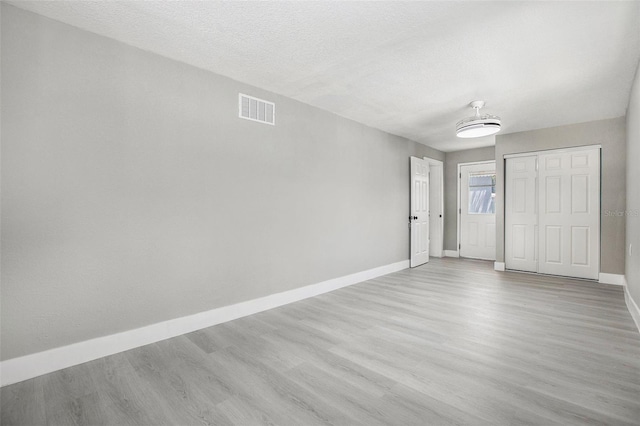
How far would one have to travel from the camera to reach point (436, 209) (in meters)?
7.65

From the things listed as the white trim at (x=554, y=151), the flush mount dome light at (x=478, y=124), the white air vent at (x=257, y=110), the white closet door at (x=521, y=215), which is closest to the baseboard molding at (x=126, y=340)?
the white air vent at (x=257, y=110)

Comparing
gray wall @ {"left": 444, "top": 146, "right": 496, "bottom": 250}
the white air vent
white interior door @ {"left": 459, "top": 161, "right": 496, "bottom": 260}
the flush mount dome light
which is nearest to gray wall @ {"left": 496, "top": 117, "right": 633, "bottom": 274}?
white interior door @ {"left": 459, "top": 161, "right": 496, "bottom": 260}

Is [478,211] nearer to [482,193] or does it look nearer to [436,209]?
[482,193]

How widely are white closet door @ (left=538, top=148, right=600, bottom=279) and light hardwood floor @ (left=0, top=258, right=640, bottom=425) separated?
6.27 ft

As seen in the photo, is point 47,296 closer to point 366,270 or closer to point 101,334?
point 101,334

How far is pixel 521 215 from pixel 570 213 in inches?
29.2

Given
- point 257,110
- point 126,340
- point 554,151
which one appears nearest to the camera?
point 126,340

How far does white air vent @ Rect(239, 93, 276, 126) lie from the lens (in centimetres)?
355

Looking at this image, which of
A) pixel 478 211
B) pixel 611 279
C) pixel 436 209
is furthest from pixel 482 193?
pixel 611 279

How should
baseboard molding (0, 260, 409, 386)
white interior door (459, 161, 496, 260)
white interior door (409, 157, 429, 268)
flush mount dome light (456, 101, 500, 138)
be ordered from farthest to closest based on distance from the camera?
white interior door (459, 161, 496, 260)
white interior door (409, 157, 429, 268)
flush mount dome light (456, 101, 500, 138)
baseboard molding (0, 260, 409, 386)

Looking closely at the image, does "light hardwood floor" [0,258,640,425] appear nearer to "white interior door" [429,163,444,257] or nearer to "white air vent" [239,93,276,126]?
"white air vent" [239,93,276,126]

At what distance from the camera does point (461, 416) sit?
68.8 inches

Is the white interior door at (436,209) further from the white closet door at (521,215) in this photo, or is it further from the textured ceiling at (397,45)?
the textured ceiling at (397,45)

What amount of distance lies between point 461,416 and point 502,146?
5.67 meters
